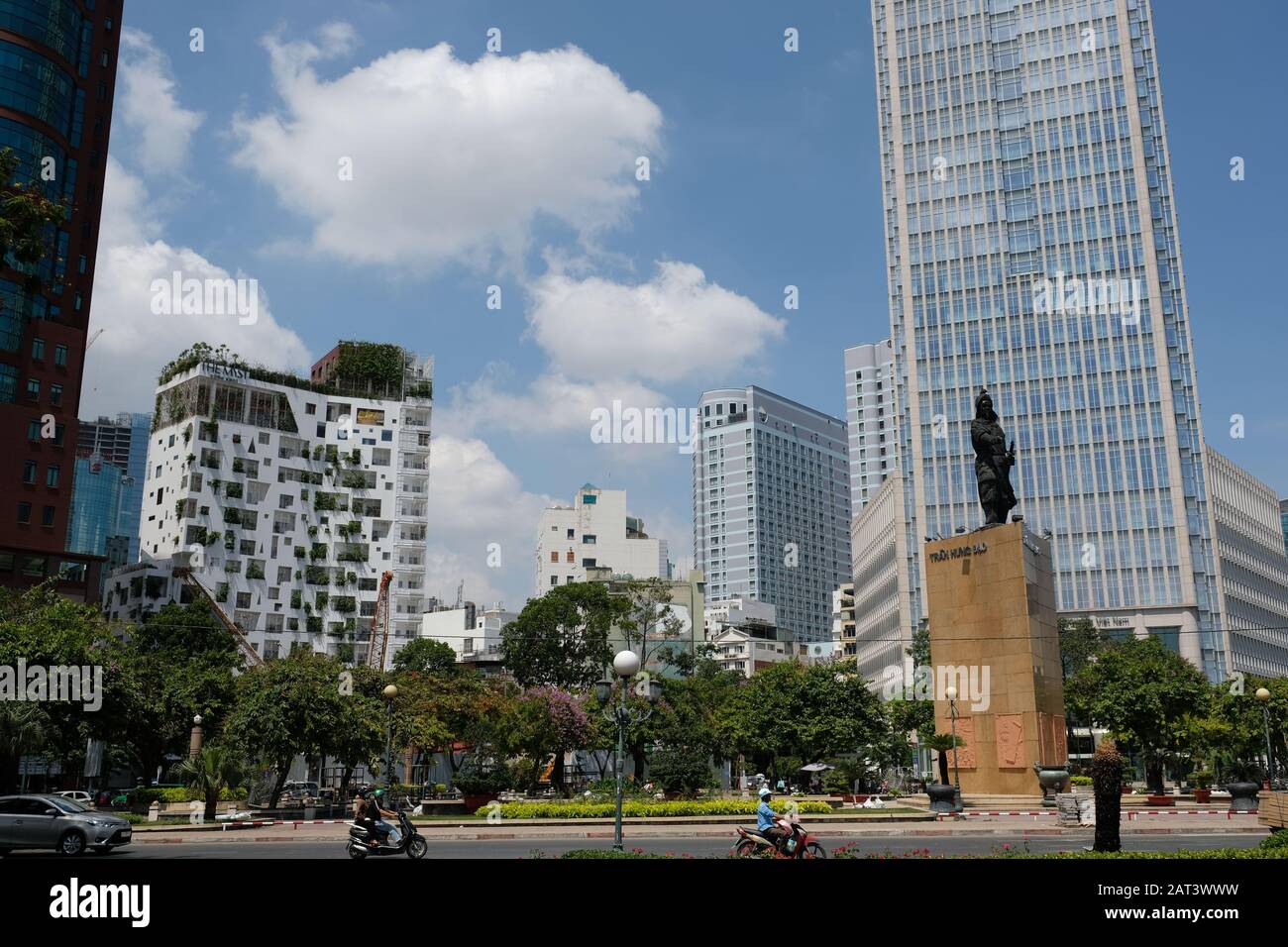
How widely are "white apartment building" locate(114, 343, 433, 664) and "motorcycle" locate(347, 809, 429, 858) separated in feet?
221

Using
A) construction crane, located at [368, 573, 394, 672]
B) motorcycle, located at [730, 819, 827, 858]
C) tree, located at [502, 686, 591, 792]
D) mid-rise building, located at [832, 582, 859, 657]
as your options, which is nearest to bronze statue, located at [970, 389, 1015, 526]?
tree, located at [502, 686, 591, 792]

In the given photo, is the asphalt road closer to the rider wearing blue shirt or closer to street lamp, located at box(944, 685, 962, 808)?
the rider wearing blue shirt

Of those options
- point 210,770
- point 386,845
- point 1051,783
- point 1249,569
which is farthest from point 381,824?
point 1249,569

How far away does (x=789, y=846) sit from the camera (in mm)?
19031

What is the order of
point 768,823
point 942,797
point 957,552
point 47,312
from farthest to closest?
point 47,312 → point 957,552 → point 942,797 → point 768,823

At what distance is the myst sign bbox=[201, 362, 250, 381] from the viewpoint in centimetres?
9338

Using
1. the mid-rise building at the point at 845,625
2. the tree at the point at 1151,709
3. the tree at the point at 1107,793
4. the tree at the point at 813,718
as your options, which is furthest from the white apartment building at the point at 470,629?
the tree at the point at 1107,793

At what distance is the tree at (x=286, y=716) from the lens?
39656mm

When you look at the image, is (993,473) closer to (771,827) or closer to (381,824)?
(771,827)

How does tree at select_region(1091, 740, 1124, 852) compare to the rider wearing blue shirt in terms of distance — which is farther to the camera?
the rider wearing blue shirt

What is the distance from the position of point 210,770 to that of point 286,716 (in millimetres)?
3452

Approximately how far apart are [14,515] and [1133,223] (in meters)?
101

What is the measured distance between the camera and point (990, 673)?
38094 mm

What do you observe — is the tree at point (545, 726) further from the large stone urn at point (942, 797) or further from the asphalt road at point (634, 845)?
the large stone urn at point (942, 797)
